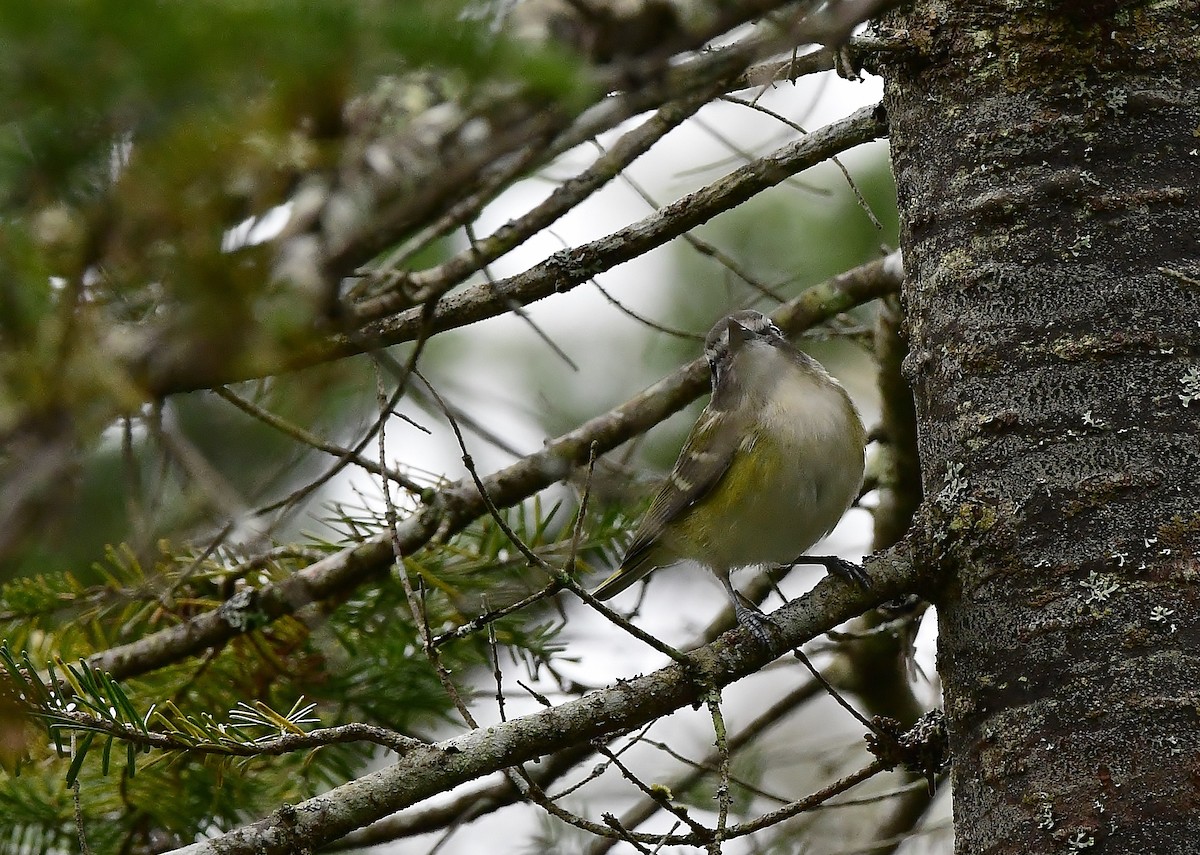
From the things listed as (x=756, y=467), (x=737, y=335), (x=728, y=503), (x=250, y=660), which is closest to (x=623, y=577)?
(x=728, y=503)

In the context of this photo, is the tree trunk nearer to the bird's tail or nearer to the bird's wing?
the bird's wing

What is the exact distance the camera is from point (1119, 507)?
2322mm

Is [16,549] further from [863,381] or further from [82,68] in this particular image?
[863,381]

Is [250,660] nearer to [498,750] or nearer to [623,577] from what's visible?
[623,577]

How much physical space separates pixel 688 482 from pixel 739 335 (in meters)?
0.57

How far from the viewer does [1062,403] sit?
242 cm

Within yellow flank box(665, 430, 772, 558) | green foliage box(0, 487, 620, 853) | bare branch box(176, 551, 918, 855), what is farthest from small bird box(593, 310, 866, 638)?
bare branch box(176, 551, 918, 855)

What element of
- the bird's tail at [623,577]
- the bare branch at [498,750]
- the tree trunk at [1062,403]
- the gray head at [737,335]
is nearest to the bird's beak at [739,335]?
the gray head at [737,335]

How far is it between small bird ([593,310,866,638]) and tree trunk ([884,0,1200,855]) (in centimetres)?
112

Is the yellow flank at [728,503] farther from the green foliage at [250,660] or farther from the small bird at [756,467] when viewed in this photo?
the green foliage at [250,660]

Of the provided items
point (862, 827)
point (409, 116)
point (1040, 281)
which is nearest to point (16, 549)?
point (409, 116)

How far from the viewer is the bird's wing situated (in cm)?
402

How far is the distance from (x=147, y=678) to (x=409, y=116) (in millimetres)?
2306

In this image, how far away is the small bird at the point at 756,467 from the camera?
385cm
